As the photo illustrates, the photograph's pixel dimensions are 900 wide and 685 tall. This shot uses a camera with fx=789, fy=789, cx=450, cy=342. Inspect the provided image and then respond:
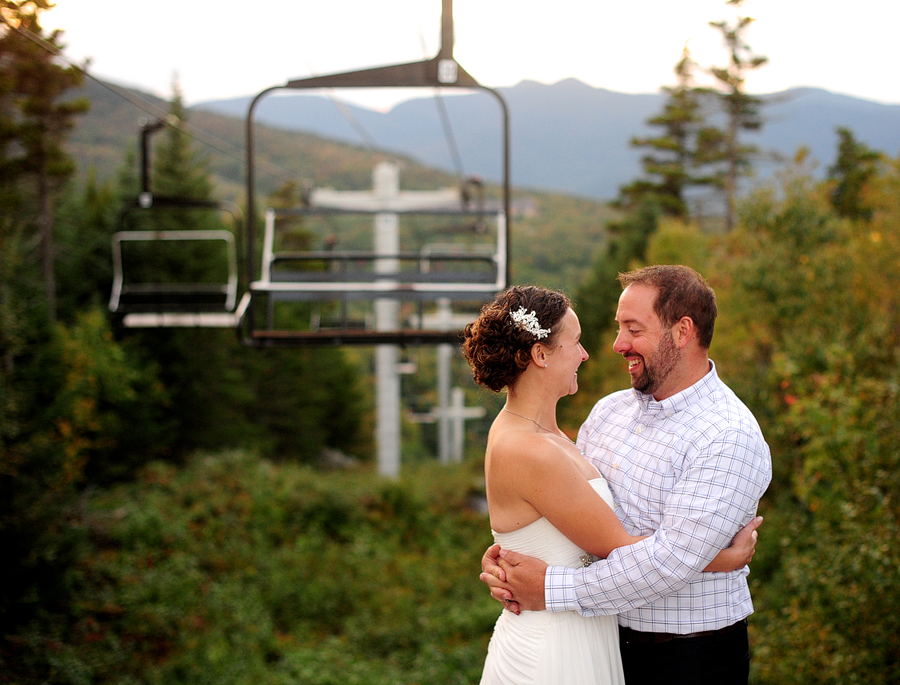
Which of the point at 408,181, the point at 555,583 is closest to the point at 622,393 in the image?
the point at 555,583

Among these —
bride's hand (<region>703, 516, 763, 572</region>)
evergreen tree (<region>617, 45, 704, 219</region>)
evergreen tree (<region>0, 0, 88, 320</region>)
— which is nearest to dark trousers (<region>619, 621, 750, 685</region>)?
bride's hand (<region>703, 516, 763, 572</region>)

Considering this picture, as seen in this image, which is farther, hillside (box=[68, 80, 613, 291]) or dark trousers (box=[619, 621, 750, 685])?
hillside (box=[68, 80, 613, 291])

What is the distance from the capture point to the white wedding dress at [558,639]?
6.63 feet

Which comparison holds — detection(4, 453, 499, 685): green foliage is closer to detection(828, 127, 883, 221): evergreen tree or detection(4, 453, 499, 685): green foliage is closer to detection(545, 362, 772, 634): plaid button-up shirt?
detection(545, 362, 772, 634): plaid button-up shirt

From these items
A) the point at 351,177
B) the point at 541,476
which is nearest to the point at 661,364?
the point at 541,476

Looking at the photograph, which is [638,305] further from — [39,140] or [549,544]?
[39,140]

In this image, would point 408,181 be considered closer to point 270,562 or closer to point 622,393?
point 270,562

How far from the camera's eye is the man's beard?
2.02 m

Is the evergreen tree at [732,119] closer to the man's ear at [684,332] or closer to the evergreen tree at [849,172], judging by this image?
the evergreen tree at [849,172]

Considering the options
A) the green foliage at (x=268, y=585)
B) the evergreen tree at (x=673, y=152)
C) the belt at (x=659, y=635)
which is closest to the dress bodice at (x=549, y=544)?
the belt at (x=659, y=635)

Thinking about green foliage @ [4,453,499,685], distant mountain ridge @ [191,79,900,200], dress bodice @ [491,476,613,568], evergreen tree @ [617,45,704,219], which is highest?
distant mountain ridge @ [191,79,900,200]

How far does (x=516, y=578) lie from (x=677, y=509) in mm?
459

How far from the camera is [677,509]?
1.84 meters

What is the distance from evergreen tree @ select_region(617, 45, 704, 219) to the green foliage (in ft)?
73.9
